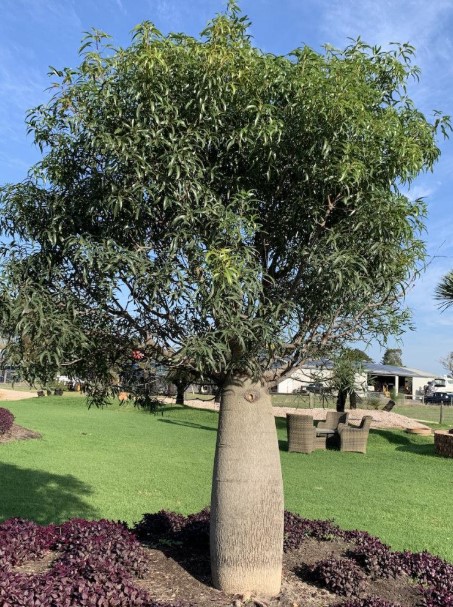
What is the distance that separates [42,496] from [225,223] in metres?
7.03

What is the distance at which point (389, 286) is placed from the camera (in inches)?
163

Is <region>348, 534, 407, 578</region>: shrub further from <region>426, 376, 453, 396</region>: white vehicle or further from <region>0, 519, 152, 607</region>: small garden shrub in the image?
<region>426, 376, 453, 396</region>: white vehicle

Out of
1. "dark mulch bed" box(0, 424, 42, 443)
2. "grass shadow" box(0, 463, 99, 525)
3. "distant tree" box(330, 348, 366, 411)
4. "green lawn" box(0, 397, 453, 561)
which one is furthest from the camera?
"dark mulch bed" box(0, 424, 42, 443)

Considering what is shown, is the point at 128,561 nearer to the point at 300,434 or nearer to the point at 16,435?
the point at 300,434

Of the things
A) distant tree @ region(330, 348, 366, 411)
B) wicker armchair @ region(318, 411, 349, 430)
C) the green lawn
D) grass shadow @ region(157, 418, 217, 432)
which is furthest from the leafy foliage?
grass shadow @ region(157, 418, 217, 432)

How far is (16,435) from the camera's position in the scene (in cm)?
1516

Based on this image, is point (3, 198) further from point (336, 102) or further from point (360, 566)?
point (360, 566)

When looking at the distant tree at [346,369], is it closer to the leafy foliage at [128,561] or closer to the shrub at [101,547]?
the leafy foliage at [128,561]

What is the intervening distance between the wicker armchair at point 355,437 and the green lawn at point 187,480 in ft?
1.44

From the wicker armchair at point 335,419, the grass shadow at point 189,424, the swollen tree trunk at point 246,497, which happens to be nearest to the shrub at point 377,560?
the swollen tree trunk at point 246,497

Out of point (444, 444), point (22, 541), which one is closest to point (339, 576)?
point (22, 541)

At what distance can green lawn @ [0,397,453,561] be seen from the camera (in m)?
8.27

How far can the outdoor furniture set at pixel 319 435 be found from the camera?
49.5 ft

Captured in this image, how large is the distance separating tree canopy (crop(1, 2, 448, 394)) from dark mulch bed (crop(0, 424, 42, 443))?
11.5 m
